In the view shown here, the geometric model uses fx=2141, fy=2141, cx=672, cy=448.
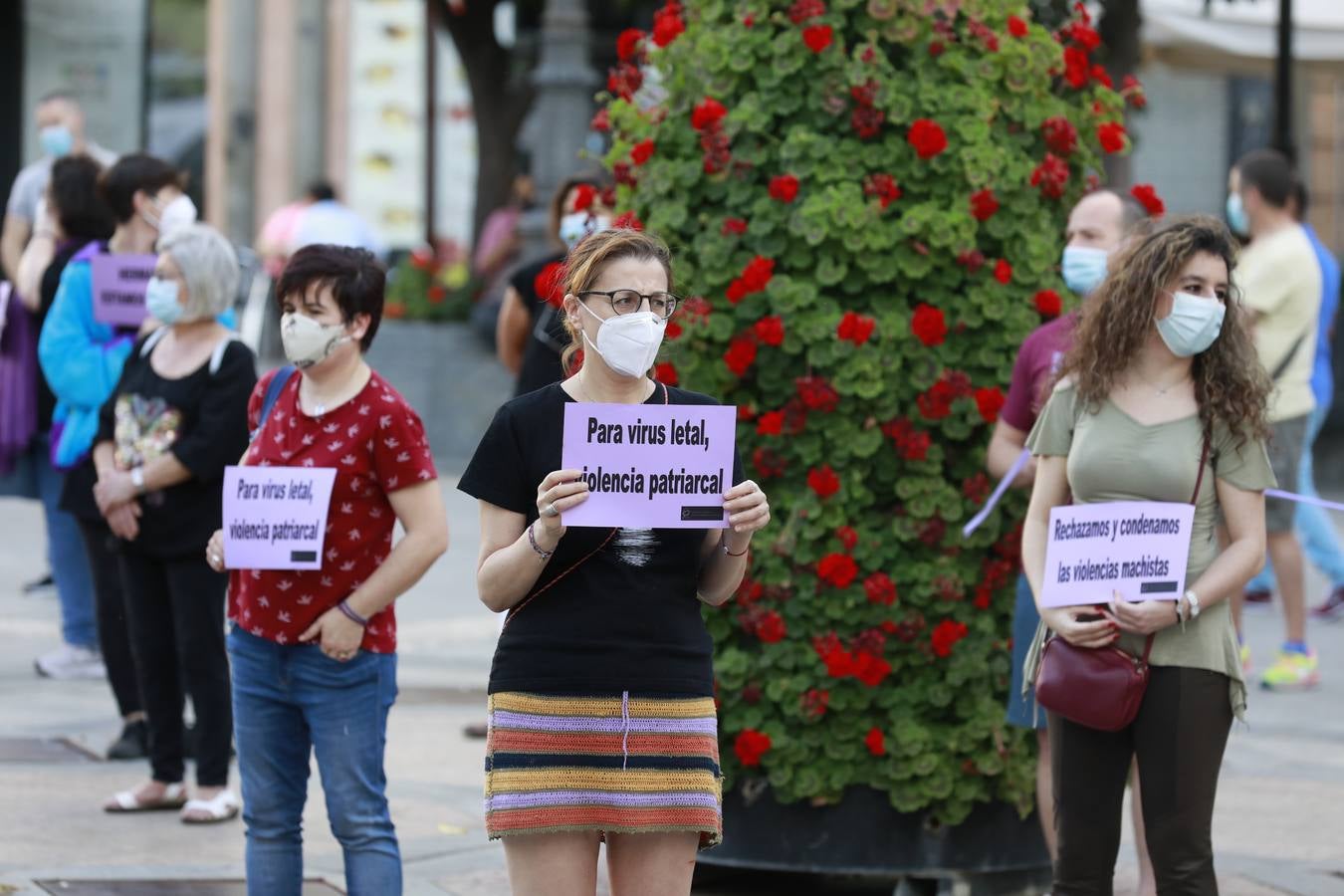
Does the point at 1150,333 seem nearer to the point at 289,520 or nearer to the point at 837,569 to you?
the point at 837,569

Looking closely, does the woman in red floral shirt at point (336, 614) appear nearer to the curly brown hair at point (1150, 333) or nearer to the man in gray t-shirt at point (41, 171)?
the curly brown hair at point (1150, 333)

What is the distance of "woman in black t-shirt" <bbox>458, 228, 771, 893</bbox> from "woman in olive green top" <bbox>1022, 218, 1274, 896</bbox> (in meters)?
1.02

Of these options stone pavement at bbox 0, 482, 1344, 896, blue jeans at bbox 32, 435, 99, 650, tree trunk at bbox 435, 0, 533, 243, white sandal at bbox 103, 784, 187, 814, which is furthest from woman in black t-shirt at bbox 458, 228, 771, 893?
tree trunk at bbox 435, 0, 533, 243

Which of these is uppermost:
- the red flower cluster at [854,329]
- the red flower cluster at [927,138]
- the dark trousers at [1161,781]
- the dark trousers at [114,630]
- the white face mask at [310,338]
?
the red flower cluster at [927,138]

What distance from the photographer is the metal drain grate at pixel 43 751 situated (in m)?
7.24

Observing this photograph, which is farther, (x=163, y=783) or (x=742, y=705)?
(x=163, y=783)

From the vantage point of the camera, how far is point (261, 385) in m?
5.18

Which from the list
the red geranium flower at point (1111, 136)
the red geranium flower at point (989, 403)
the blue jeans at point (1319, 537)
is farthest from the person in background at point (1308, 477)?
the red geranium flower at point (989, 403)

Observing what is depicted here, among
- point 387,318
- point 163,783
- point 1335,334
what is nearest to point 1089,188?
point 163,783

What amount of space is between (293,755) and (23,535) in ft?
28.2

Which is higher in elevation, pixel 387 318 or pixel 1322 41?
pixel 1322 41

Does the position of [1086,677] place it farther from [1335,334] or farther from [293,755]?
[1335,334]

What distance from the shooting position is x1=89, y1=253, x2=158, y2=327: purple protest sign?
24.0 feet

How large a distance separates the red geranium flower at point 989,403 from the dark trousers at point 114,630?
306cm
